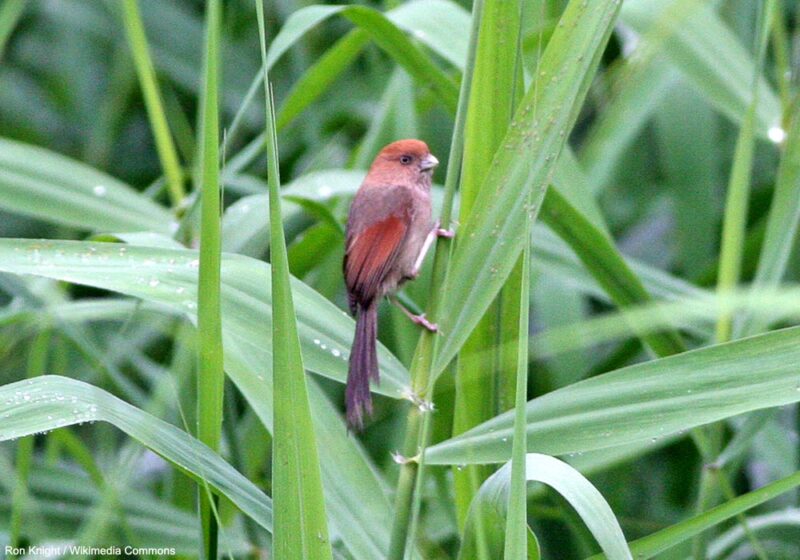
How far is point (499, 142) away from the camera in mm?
1642

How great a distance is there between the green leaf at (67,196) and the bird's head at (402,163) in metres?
0.55

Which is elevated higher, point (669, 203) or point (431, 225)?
point (669, 203)

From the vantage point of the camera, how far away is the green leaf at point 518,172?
147cm

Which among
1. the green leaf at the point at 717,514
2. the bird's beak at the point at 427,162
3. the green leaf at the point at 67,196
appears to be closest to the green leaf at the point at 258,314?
the green leaf at the point at 717,514

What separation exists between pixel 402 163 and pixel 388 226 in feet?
0.61

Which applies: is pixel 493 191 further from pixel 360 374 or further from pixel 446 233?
pixel 360 374

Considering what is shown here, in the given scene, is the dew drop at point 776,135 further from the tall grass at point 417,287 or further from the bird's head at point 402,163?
the bird's head at point 402,163

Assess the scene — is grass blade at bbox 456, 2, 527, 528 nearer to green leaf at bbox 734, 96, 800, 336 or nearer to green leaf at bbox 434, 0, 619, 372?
green leaf at bbox 434, 0, 619, 372

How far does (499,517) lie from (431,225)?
1.00 meters

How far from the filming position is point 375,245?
2.27 meters

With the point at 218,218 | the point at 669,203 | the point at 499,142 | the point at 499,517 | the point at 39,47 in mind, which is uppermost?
the point at 39,47

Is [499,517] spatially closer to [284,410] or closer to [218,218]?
[284,410]

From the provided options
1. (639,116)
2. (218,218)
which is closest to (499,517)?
(218,218)

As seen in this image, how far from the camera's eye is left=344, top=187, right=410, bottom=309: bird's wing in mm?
2197
